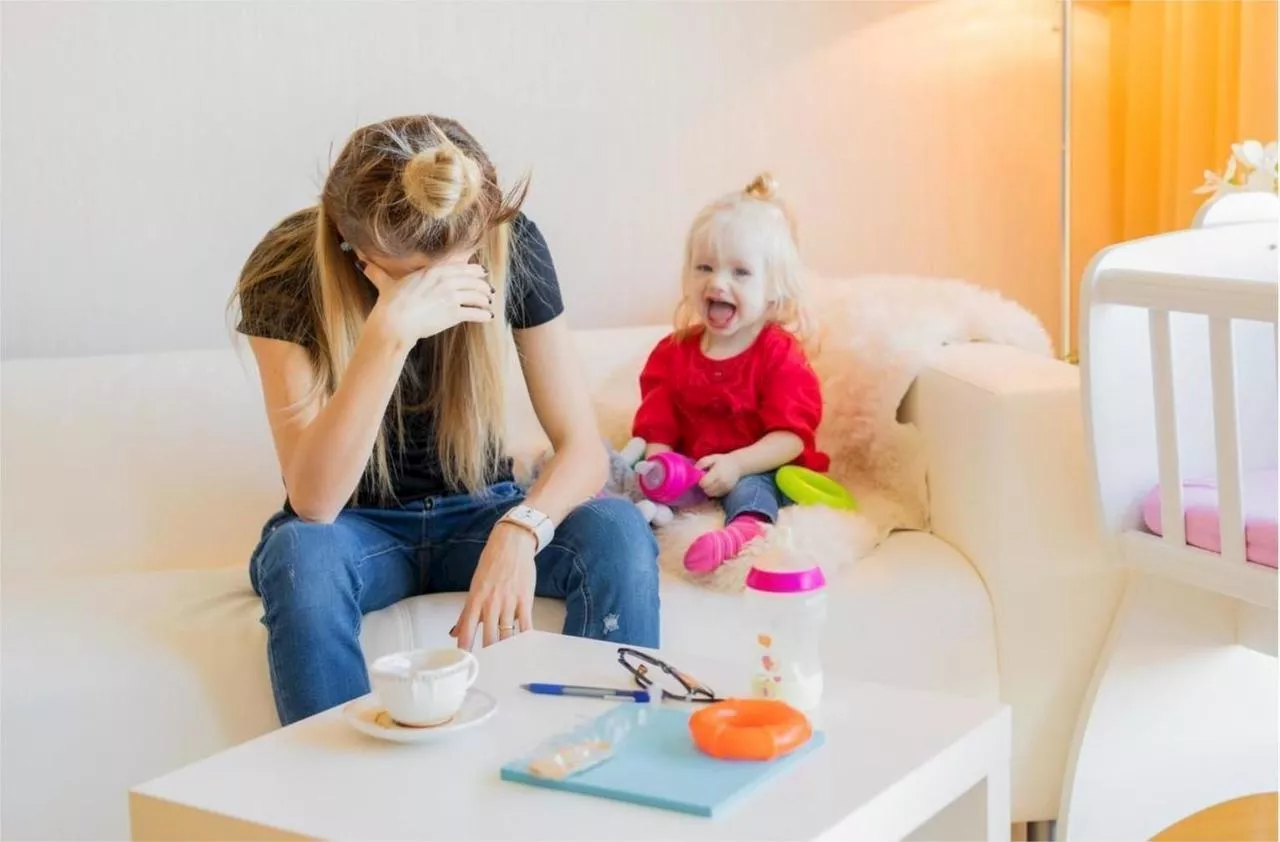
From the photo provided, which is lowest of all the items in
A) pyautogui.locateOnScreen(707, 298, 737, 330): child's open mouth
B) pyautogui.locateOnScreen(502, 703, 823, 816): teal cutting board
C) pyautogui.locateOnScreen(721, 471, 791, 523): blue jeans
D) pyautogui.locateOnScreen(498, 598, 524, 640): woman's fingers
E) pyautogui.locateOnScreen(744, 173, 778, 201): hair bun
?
pyautogui.locateOnScreen(498, 598, 524, 640): woman's fingers

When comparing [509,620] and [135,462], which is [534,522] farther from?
[135,462]

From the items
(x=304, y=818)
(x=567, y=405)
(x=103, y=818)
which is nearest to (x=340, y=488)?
(x=567, y=405)

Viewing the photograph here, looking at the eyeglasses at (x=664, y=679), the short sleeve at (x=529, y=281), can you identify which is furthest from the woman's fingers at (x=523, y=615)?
the short sleeve at (x=529, y=281)

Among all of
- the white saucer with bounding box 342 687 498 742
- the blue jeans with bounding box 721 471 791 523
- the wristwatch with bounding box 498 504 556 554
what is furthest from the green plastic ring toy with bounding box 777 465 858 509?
the white saucer with bounding box 342 687 498 742

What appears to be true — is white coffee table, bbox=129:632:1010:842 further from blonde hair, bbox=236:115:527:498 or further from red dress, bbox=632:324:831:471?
red dress, bbox=632:324:831:471

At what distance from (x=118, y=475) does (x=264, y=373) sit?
1.65 feet

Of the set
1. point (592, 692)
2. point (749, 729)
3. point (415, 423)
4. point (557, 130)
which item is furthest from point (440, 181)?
point (557, 130)

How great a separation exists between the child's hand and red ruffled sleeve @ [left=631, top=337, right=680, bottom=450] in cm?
12

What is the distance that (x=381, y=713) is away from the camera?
1.24m

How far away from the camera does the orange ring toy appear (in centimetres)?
113

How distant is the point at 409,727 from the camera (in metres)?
1.20

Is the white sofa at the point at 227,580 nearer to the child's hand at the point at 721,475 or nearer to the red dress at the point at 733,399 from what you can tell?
the red dress at the point at 733,399

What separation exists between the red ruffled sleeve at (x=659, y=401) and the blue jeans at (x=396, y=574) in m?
0.34

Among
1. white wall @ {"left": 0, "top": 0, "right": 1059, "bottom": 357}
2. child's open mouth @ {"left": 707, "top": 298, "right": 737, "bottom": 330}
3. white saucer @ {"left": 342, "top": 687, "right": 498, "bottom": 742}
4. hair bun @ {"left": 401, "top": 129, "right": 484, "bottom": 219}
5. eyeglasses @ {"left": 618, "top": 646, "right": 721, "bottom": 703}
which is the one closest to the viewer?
white saucer @ {"left": 342, "top": 687, "right": 498, "bottom": 742}
